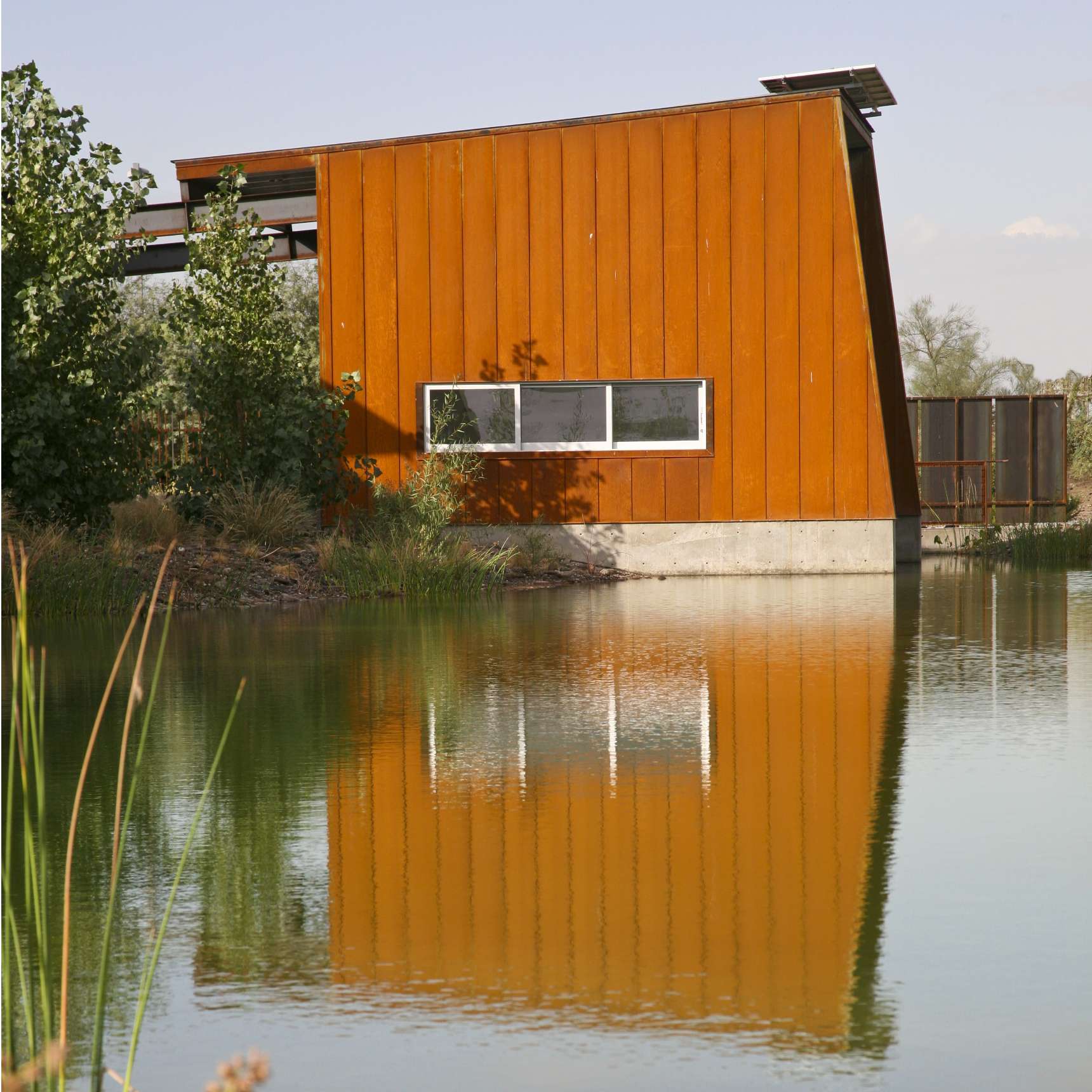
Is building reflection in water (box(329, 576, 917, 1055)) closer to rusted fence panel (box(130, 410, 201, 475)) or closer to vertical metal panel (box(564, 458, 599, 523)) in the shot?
rusted fence panel (box(130, 410, 201, 475))

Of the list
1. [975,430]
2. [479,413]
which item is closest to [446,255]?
[479,413]

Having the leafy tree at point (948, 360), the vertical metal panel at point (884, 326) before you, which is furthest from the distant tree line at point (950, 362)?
the vertical metal panel at point (884, 326)

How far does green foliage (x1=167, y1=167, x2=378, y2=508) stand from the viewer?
15.6 m

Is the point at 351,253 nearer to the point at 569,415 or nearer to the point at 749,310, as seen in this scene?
the point at 569,415

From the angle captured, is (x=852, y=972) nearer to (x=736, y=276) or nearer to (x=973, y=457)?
(x=736, y=276)

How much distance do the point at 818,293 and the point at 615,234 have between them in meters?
2.35

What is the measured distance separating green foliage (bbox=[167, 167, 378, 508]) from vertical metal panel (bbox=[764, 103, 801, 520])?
4680 mm

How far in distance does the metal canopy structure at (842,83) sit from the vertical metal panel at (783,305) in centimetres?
66

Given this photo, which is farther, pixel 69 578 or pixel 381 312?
pixel 381 312

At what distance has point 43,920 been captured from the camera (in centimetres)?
203

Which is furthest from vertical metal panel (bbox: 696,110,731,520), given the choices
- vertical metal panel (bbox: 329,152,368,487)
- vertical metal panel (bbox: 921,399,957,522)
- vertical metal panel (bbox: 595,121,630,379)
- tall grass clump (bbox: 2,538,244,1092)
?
tall grass clump (bbox: 2,538,244,1092)

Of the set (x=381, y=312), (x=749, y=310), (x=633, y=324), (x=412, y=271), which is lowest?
(x=633, y=324)

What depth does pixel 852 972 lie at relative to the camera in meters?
3.12

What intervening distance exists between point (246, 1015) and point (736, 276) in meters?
14.2
